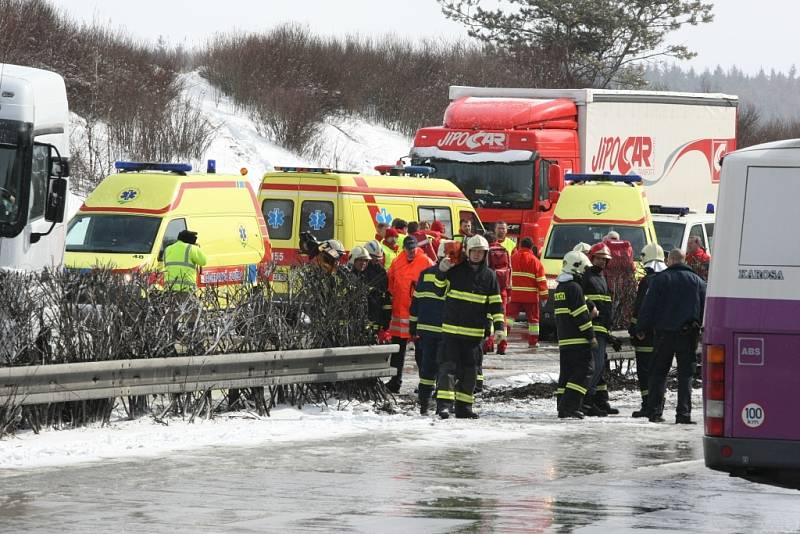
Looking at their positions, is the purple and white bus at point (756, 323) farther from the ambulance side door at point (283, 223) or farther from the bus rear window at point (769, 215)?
the ambulance side door at point (283, 223)

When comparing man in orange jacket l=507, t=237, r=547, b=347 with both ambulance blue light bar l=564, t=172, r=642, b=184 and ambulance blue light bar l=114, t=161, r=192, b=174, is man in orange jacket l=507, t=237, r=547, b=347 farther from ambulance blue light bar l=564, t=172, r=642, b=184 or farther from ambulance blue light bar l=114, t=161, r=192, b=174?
ambulance blue light bar l=114, t=161, r=192, b=174

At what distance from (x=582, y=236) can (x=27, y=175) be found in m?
12.7

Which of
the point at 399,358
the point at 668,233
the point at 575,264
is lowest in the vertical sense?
the point at 399,358

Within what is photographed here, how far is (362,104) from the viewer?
55031 millimetres

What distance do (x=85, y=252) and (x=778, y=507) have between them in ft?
39.9

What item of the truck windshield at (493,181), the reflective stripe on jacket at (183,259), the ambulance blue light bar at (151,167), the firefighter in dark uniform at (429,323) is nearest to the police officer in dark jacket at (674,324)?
the firefighter in dark uniform at (429,323)

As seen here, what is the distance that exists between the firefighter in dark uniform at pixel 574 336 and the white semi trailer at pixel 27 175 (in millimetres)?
4774

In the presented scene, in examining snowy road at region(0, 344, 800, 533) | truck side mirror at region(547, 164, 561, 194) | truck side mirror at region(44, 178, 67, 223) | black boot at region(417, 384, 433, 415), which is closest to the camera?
snowy road at region(0, 344, 800, 533)

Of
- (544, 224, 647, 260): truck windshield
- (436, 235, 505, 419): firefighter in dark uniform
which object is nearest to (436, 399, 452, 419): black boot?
(436, 235, 505, 419): firefighter in dark uniform

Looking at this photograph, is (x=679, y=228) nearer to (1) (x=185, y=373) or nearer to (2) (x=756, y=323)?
(1) (x=185, y=373)

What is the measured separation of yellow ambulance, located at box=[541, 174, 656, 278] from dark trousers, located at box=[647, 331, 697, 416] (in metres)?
10.4

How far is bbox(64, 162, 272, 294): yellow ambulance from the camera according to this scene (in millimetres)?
20391

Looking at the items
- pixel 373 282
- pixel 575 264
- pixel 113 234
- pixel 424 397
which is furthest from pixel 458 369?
pixel 113 234

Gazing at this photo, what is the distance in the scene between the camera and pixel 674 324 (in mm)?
15141
